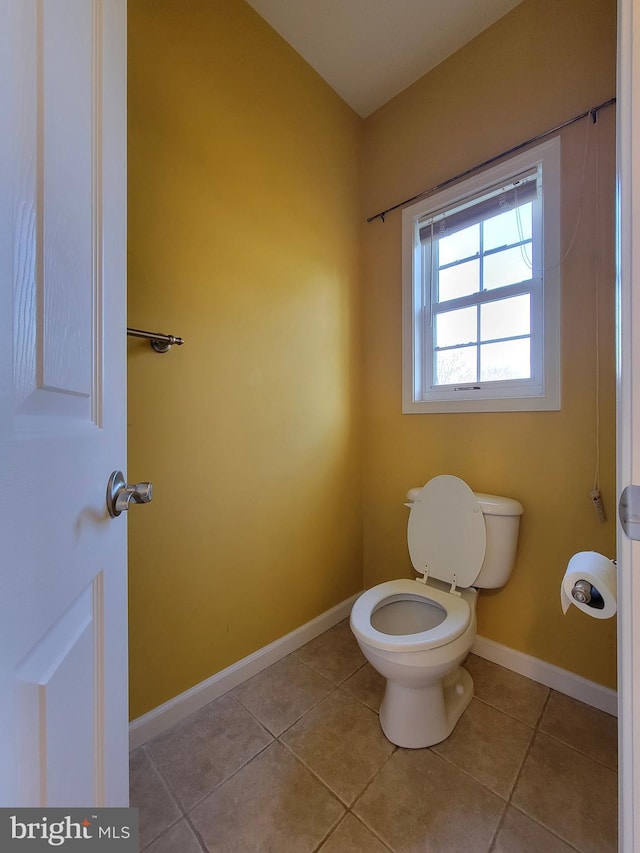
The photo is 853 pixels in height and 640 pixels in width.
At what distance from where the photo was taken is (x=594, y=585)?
69 cm

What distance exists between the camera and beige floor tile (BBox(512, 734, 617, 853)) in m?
0.86

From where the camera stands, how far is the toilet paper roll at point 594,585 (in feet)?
2.23

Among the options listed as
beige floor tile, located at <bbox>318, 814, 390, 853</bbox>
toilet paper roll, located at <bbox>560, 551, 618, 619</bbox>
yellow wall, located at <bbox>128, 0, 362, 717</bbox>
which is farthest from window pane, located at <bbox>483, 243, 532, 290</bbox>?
beige floor tile, located at <bbox>318, 814, 390, 853</bbox>

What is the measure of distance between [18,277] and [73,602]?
1.34 feet

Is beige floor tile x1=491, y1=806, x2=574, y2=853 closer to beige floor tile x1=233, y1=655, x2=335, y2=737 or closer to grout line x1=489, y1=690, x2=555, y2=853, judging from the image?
grout line x1=489, y1=690, x2=555, y2=853

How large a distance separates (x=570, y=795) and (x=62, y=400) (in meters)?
1.62

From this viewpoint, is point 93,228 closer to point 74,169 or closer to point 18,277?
point 74,169

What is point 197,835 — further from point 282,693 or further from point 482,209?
point 482,209

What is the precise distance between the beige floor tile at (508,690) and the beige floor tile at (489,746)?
0.04 metres

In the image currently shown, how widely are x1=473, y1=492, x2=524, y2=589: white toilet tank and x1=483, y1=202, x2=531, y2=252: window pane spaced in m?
1.15

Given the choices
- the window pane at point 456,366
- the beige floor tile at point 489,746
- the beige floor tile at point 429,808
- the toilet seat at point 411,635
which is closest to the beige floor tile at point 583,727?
the beige floor tile at point 489,746

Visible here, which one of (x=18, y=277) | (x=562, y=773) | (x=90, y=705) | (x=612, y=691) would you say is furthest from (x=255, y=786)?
(x=18, y=277)

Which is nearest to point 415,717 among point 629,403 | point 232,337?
point 629,403

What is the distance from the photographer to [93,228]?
534 mm
